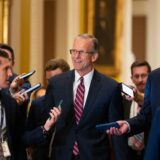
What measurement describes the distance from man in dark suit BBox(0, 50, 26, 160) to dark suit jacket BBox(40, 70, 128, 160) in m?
0.27

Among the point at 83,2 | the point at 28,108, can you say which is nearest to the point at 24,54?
the point at 83,2

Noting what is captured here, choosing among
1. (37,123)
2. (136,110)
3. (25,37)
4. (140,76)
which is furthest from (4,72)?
(25,37)

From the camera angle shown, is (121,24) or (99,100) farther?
(121,24)

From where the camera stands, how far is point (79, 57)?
4535 millimetres

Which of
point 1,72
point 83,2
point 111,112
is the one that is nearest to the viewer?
point 1,72

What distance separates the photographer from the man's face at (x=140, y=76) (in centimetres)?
562

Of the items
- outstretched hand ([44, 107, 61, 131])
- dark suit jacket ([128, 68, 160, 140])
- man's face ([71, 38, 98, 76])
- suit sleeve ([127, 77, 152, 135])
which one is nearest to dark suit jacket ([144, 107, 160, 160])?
dark suit jacket ([128, 68, 160, 140])

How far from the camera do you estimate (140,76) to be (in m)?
5.69

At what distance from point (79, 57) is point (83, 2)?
6912 millimetres

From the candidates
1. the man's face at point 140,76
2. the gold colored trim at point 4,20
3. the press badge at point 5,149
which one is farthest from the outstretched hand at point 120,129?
the gold colored trim at point 4,20

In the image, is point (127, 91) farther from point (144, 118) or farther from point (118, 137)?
point (144, 118)

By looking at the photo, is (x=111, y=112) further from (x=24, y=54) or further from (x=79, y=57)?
(x=24, y=54)

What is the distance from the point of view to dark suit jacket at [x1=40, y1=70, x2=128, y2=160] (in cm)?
447

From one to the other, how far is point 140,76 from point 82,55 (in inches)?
50.1
